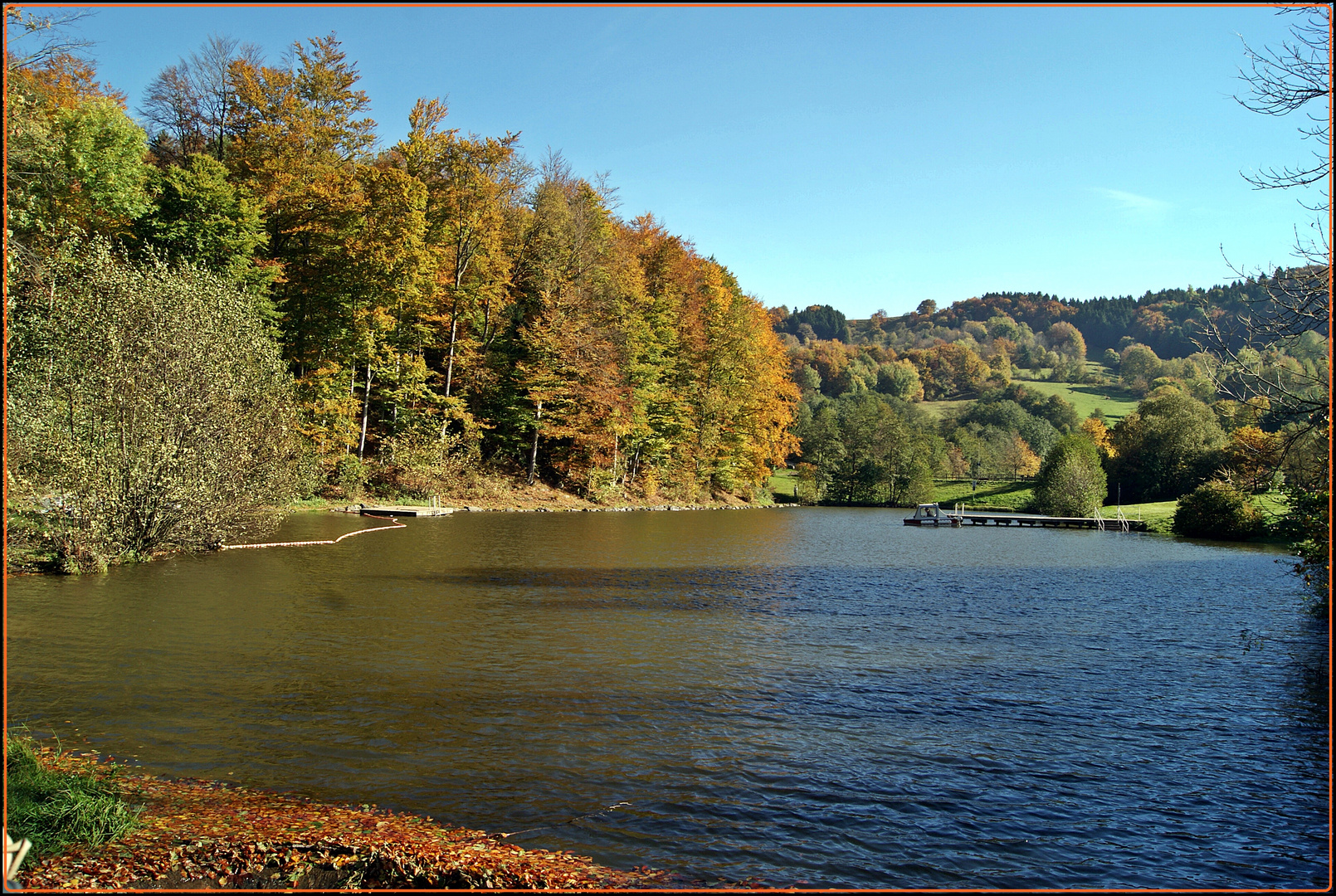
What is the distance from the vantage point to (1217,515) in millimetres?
45281

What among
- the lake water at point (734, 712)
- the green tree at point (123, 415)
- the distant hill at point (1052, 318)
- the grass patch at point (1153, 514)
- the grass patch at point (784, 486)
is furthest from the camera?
the distant hill at point (1052, 318)

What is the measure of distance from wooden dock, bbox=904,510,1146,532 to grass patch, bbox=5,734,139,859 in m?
52.5

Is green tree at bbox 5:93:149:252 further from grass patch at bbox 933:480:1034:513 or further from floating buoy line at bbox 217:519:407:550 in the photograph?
grass patch at bbox 933:480:1034:513

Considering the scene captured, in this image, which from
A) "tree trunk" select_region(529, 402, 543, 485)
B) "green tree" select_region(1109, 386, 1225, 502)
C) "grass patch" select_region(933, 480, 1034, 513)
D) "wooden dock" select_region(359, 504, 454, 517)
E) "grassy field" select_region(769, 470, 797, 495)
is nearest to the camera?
"wooden dock" select_region(359, 504, 454, 517)

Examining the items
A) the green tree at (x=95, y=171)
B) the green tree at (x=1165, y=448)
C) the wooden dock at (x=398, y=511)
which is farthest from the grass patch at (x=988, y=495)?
the green tree at (x=95, y=171)

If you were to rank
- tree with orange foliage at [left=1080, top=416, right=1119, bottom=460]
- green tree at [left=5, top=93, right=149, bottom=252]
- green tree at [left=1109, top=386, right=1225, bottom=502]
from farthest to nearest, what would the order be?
tree with orange foliage at [left=1080, top=416, right=1119, bottom=460] < green tree at [left=1109, top=386, right=1225, bottom=502] < green tree at [left=5, top=93, right=149, bottom=252]

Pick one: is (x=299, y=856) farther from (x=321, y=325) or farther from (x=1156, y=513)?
(x=1156, y=513)

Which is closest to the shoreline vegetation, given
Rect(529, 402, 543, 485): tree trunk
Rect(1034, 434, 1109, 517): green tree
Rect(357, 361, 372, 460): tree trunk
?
Rect(357, 361, 372, 460): tree trunk

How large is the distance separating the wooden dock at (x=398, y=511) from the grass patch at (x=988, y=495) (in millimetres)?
54137

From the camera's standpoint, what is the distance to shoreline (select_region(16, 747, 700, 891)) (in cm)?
557

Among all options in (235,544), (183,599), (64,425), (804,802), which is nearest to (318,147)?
(235,544)

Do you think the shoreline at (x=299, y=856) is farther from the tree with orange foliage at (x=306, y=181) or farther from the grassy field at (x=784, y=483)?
the grassy field at (x=784, y=483)

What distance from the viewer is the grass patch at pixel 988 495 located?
76750mm

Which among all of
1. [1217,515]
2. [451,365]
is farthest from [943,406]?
[451,365]
